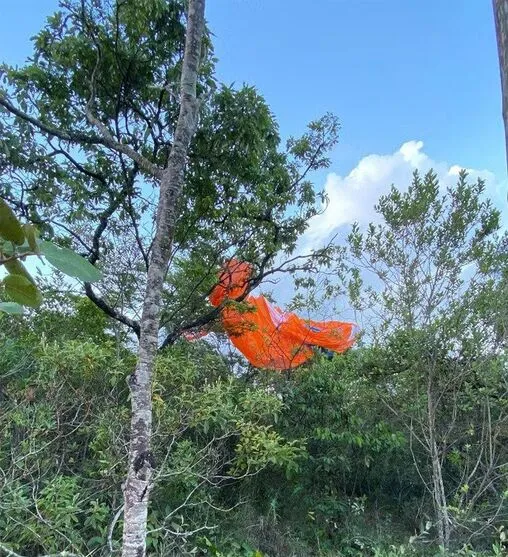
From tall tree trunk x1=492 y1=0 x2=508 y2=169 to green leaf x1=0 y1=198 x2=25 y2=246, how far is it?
2.54 ft

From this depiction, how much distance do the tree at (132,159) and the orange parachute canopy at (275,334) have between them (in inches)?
9.0

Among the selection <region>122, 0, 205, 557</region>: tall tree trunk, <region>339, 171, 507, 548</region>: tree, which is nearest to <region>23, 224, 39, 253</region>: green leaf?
<region>122, 0, 205, 557</region>: tall tree trunk

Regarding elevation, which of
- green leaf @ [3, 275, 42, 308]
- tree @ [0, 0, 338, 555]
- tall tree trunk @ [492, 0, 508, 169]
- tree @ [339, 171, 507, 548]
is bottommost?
green leaf @ [3, 275, 42, 308]

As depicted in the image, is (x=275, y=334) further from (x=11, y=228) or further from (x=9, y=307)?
(x=11, y=228)

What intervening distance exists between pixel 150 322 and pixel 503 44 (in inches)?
58.8

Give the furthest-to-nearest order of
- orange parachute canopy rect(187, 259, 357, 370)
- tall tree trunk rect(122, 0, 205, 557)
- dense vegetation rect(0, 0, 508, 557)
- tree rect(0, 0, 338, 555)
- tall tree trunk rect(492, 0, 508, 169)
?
orange parachute canopy rect(187, 259, 357, 370), tree rect(0, 0, 338, 555), dense vegetation rect(0, 0, 508, 557), tall tree trunk rect(122, 0, 205, 557), tall tree trunk rect(492, 0, 508, 169)

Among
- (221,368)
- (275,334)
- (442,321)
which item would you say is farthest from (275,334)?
(442,321)

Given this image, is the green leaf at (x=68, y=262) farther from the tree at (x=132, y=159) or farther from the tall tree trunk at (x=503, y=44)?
the tree at (x=132, y=159)

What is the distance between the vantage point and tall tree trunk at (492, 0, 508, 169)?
716 millimetres

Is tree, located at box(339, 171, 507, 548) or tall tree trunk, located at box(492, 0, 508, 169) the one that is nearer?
tall tree trunk, located at box(492, 0, 508, 169)

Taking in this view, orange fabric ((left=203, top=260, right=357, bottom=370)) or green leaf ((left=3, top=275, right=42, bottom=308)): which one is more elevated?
orange fabric ((left=203, top=260, right=357, bottom=370))

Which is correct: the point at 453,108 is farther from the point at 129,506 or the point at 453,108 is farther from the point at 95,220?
the point at 129,506

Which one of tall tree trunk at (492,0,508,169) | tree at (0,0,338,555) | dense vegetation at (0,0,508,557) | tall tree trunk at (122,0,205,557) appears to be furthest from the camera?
tree at (0,0,338,555)

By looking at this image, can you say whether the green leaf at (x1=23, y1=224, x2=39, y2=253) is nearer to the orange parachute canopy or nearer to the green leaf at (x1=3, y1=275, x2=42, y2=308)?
the green leaf at (x1=3, y1=275, x2=42, y2=308)
